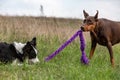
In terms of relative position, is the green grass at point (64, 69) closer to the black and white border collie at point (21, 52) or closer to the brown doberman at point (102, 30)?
the black and white border collie at point (21, 52)

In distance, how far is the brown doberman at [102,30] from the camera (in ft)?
36.7

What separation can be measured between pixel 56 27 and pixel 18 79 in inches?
295

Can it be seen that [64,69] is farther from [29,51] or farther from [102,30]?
[102,30]

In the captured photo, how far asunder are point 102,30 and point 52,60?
5.73ft

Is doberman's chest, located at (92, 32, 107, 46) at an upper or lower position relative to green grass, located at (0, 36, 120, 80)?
upper

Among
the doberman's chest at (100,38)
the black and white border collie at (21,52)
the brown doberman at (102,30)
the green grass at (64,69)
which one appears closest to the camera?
the green grass at (64,69)

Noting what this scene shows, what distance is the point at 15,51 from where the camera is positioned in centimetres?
1088

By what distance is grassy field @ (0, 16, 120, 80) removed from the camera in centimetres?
970

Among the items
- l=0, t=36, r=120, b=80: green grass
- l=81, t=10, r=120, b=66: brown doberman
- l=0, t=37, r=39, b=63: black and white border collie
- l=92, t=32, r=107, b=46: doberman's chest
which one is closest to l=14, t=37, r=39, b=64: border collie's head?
l=0, t=37, r=39, b=63: black and white border collie

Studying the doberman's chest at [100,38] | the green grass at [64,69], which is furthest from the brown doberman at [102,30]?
the green grass at [64,69]

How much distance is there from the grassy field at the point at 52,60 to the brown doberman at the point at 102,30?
681 mm

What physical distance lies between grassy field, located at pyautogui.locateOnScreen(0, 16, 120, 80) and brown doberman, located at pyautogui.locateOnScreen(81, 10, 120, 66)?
2.24 ft

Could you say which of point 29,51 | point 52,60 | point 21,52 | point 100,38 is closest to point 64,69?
point 29,51

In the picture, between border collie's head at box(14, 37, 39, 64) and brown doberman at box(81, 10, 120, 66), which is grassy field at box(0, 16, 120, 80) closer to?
border collie's head at box(14, 37, 39, 64)
